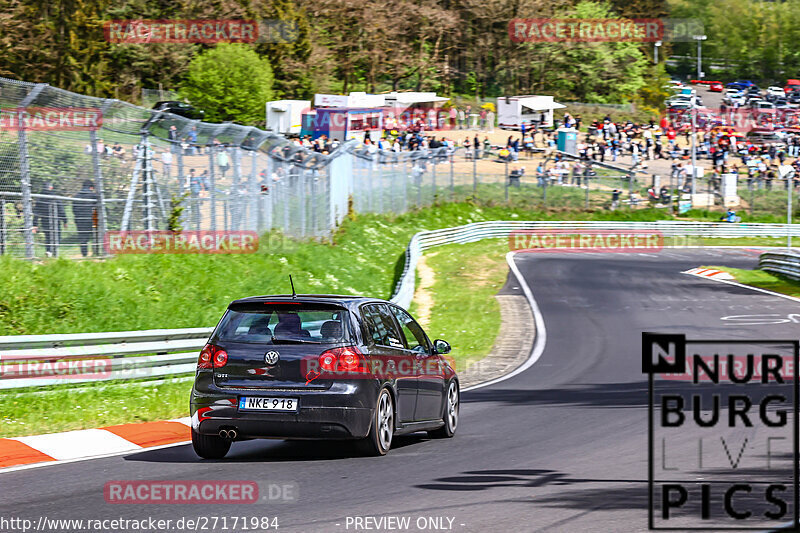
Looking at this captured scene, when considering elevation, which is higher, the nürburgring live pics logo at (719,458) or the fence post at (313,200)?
the fence post at (313,200)

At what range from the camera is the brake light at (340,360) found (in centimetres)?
895

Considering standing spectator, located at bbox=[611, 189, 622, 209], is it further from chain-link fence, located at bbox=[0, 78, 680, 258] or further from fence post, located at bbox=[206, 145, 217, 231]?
fence post, located at bbox=[206, 145, 217, 231]

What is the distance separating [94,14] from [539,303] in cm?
4623

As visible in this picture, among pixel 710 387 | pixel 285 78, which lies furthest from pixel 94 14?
pixel 710 387

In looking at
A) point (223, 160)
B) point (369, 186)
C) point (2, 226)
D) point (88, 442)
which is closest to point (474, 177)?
point (369, 186)

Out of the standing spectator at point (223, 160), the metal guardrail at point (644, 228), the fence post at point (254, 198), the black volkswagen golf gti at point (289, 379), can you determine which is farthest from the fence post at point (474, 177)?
the black volkswagen golf gti at point (289, 379)

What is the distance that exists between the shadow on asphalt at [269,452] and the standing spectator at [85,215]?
26.8ft

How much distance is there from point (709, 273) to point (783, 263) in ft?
8.02

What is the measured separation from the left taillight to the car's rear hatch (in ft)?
0.10

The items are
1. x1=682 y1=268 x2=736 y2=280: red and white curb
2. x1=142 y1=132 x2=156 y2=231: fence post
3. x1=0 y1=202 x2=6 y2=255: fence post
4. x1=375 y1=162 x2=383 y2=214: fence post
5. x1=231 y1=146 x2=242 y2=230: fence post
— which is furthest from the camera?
x1=375 y1=162 x2=383 y2=214: fence post

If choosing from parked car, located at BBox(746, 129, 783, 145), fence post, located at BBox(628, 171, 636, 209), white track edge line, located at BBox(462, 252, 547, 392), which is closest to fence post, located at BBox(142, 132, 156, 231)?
white track edge line, located at BBox(462, 252, 547, 392)

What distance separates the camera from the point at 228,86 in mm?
67375

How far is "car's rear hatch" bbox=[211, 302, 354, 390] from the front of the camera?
29.2ft

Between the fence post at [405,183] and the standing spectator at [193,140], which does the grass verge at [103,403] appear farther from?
the fence post at [405,183]
